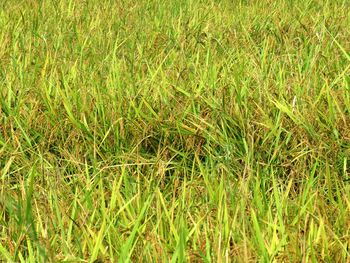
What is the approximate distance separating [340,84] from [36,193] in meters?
1.07

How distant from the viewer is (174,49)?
2385mm

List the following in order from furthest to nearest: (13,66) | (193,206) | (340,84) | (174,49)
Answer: (174,49) → (13,66) → (340,84) → (193,206)

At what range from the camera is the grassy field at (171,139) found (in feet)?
3.82

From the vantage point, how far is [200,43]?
2.43m

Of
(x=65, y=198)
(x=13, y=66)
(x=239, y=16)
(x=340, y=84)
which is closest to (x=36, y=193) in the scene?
(x=65, y=198)

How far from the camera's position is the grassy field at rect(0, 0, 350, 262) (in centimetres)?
116

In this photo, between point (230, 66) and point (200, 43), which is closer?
point (230, 66)

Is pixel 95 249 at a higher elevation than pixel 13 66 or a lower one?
higher

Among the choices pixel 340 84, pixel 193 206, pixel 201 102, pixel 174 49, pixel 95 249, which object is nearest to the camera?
pixel 95 249

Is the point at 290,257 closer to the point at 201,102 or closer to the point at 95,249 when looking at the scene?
the point at 95,249

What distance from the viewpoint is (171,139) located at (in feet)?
5.80

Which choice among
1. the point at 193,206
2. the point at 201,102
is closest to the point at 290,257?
the point at 193,206

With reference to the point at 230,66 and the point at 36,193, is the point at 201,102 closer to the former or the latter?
the point at 230,66

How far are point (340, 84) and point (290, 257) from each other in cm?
100
